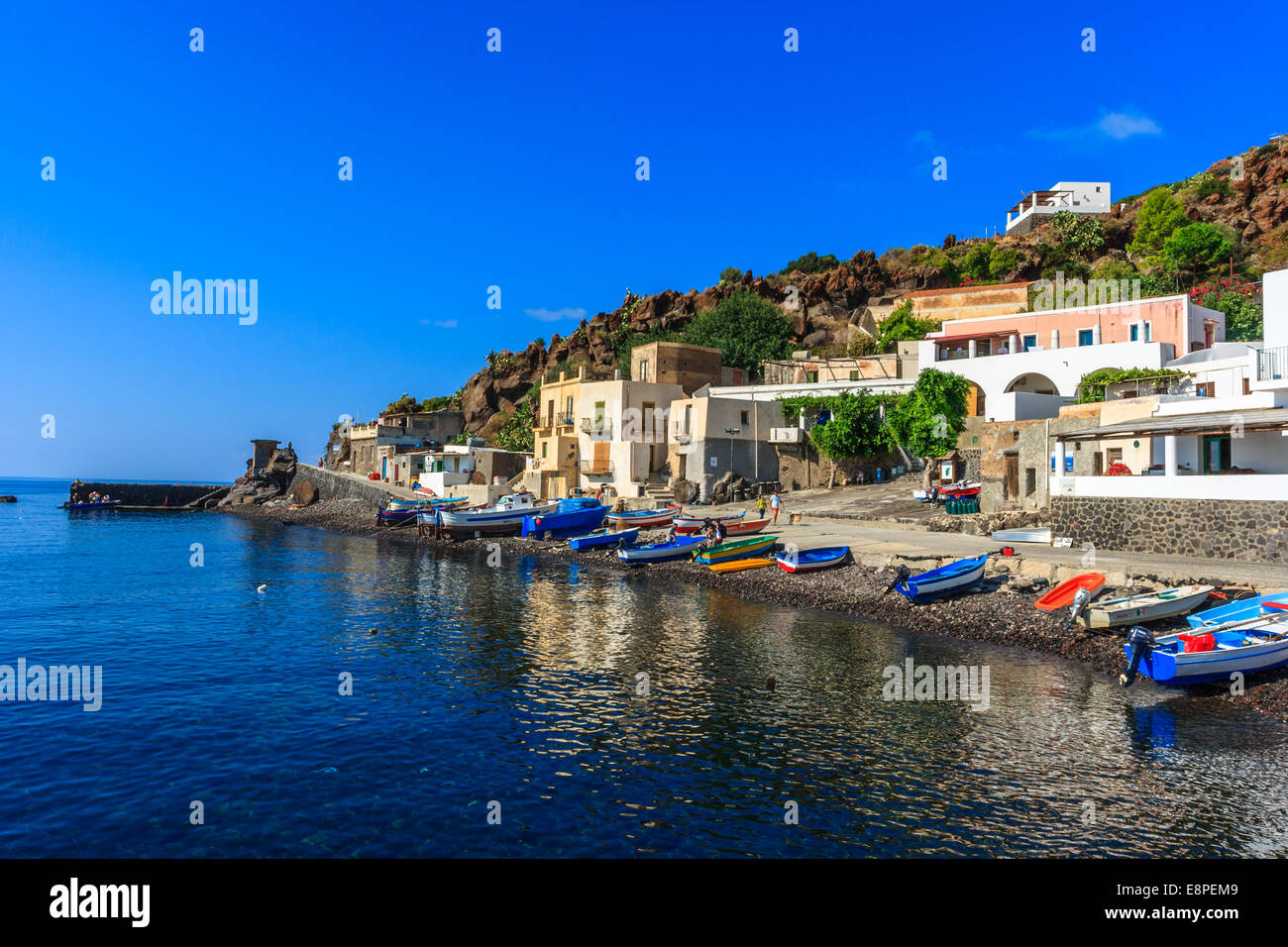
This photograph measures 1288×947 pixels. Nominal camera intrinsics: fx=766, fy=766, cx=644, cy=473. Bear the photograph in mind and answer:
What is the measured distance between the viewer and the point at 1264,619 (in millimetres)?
→ 15000

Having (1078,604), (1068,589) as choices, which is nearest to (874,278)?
(1068,589)

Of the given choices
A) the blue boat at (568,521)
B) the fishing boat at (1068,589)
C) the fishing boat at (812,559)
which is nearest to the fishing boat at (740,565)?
the fishing boat at (812,559)

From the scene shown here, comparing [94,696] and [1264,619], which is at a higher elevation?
[1264,619]

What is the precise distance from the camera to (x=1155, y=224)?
241 ft

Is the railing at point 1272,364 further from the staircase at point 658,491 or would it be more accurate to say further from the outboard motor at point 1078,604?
the staircase at point 658,491

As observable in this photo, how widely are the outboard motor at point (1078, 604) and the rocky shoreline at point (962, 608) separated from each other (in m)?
0.38

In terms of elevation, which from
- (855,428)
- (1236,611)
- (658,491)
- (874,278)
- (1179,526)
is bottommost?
(1236,611)

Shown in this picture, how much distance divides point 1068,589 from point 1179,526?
18.8 feet

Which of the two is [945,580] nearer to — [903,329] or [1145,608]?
[1145,608]

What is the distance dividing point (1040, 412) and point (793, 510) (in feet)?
42.3

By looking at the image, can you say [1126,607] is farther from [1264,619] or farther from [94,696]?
[94,696]
